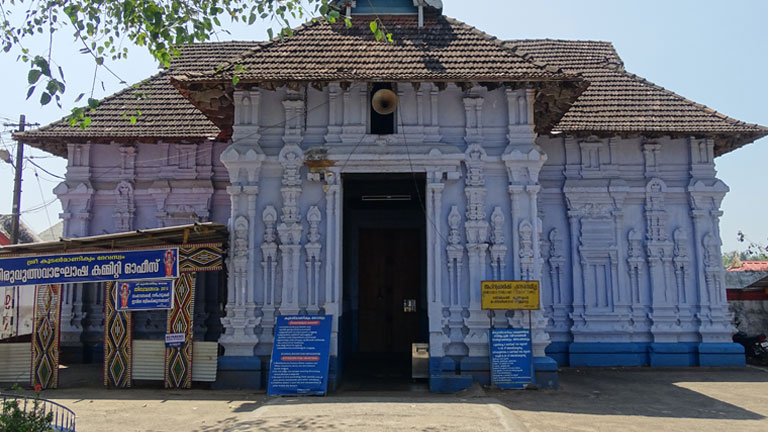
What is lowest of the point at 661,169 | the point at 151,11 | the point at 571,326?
the point at 571,326

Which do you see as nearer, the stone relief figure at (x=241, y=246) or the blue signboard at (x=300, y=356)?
the blue signboard at (x=300, y=356)

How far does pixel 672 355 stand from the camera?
12023 mm

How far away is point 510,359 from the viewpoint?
30.6 feet

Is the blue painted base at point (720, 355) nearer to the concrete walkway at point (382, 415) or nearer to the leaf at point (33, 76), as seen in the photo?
the concrete walkway at point (382, 415)

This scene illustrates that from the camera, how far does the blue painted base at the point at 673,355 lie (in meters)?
12.0

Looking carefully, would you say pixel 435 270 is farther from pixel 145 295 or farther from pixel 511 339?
pixel 145 295

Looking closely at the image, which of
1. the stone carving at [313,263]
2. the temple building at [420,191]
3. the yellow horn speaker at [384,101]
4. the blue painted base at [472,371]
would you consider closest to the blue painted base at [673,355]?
the temple building at [420,191]

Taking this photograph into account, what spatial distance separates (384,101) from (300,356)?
181 inches

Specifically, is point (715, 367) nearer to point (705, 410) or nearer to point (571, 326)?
point (571, 326)

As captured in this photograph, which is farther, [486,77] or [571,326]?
[571,326]

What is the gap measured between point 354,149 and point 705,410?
22.3ft

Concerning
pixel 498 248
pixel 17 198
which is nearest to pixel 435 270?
pixel 498 248

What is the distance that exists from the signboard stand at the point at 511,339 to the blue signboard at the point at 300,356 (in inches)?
106

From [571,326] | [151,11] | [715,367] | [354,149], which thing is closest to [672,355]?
[715,367]
